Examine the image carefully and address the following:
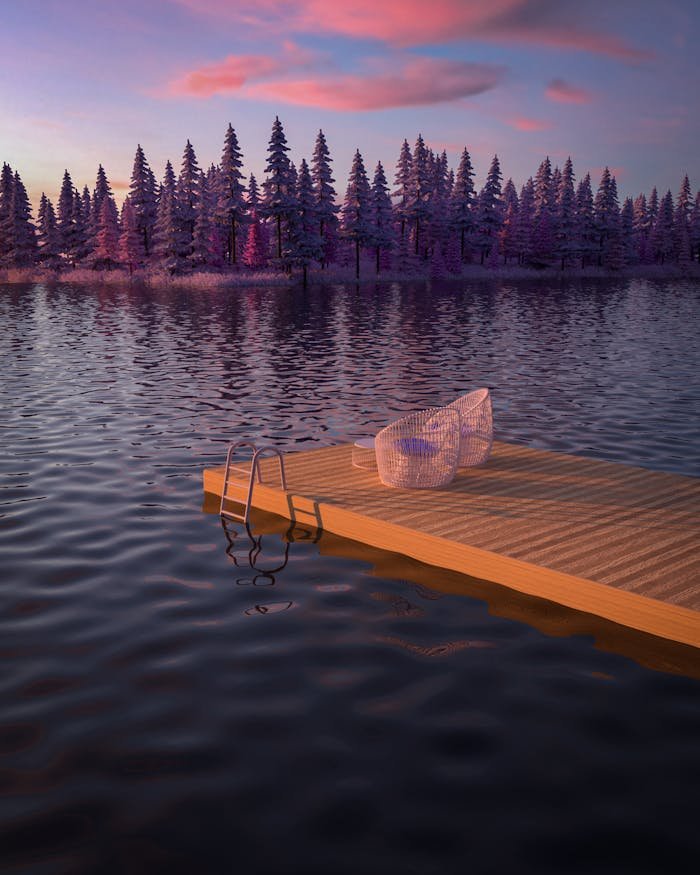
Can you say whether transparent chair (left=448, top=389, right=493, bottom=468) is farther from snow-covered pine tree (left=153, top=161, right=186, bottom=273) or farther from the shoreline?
snow-covered pine tree (left=153, top=161, right=186, bottom=273)

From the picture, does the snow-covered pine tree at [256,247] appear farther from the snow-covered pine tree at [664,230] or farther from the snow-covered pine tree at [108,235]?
the snow-covered pine tree at [664,230]

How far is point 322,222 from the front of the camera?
3462 inches

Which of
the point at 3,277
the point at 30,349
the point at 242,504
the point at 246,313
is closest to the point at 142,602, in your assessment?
the point at 242,504

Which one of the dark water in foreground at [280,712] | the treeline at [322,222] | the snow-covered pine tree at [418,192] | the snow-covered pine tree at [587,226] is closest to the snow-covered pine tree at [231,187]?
the treeline at [322,222]

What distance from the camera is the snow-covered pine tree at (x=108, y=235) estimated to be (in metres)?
92.7

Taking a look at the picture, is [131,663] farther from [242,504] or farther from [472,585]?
[242,504]

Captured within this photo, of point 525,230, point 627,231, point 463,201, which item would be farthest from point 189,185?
point 627,231

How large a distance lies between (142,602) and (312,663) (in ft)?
7.41

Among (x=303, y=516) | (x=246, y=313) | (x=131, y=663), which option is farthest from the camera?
(x=246, y=313)

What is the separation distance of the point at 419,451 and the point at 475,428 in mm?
1344

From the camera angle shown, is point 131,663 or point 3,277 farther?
point 3,277

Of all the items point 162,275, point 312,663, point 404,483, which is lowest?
point 312,663

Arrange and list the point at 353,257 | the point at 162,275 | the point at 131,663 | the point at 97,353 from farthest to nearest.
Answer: the point at 353,257 → the point at 162,275 → the point at 97,353 → the point at 131,663

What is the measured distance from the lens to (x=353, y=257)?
337ft
